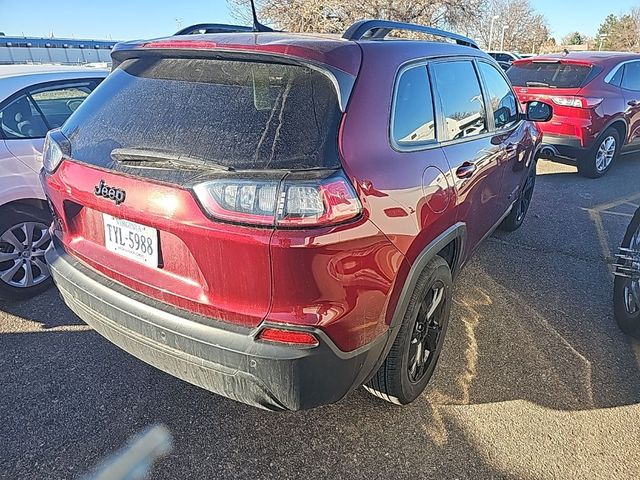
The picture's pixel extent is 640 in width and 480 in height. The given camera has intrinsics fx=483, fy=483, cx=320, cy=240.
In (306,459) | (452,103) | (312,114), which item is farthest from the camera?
(452,103)

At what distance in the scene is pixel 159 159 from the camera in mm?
1854

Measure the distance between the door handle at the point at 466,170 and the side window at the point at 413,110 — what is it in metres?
0.29

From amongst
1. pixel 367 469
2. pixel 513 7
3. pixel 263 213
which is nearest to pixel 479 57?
pixel 263 213

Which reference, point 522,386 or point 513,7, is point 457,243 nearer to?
point 522,386

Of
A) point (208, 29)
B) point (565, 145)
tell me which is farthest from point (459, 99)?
point (565, 145)

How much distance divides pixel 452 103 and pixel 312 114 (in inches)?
47.3

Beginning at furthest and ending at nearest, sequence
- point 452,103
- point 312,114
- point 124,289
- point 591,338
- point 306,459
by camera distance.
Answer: point 591,338, point 452,103, point 306,459, point 124,289, point 312,114

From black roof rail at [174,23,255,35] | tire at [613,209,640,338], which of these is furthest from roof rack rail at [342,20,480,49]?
tire at [613,209,640,338]

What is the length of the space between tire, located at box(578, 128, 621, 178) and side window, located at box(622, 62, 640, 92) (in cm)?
76

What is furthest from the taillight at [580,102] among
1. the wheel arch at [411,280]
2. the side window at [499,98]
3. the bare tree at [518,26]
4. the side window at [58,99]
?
the bare tree at [518,26]

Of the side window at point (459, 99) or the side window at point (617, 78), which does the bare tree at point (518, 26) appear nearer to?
the side window at point (617, 78)

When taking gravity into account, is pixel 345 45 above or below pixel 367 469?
above

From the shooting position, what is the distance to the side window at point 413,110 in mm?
2082

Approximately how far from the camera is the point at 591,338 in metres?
3.13
